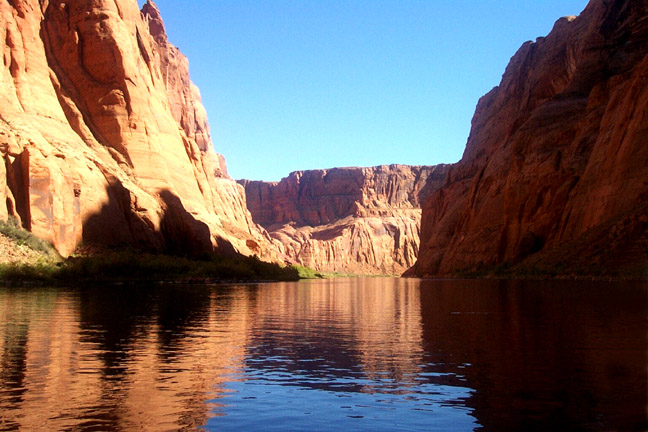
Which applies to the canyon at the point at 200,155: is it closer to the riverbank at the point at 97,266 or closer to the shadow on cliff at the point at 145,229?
the shadow on cliff at the point at 145,229

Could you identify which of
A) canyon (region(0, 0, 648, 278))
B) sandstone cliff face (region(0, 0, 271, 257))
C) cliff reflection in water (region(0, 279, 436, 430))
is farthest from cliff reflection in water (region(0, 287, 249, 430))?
canyon (region(0, 0, 648, 278))

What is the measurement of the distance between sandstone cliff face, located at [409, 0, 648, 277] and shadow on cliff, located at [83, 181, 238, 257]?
101 ft

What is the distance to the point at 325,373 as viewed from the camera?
1076cm

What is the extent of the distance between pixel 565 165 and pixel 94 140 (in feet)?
146

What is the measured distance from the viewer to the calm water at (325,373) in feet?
25.3

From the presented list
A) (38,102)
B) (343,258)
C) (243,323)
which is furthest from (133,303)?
(343,258)

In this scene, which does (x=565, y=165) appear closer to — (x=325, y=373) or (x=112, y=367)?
(x=325, y=373)

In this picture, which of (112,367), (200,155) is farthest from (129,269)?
(200,155)

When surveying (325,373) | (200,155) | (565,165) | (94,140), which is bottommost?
(325,373)

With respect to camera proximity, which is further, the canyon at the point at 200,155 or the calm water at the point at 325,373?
the canyon at the point at 200,155

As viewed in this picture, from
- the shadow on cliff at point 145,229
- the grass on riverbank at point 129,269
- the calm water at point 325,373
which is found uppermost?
the shadow on cliff at point 145,229

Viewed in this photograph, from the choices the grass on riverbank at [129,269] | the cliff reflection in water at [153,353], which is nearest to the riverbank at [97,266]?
the grass on riverbank at [129,269]

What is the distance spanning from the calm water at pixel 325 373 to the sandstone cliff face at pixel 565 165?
1065 inches

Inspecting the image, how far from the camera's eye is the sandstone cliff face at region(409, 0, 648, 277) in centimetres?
4803
